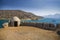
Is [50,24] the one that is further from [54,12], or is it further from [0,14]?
[0,14]

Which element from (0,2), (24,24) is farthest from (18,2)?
(24,24)

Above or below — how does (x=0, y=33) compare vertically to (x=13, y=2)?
below

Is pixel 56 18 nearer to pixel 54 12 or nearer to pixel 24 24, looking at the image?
pixel 54 12

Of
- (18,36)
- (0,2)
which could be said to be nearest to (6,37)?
(18,36)

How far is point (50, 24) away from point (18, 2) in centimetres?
143

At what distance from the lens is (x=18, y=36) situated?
4.07m

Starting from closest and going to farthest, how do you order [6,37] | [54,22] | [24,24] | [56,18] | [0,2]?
[6,37] < [56,18] < [54,22] < [0,2] < [24,24]

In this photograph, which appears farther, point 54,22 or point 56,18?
point 54,22

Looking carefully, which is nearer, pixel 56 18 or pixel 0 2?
pixel 56 18

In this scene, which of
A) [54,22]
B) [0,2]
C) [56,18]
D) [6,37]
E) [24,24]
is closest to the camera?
[6,37]

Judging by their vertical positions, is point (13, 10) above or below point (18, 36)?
above

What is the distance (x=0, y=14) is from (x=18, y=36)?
135 cm

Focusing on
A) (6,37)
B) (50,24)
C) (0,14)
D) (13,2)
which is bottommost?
(6,37)

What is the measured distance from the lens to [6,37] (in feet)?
13.2
